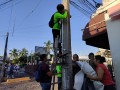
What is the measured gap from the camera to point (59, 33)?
6.03m

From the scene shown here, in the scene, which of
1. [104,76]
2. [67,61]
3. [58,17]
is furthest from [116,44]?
[58,17]

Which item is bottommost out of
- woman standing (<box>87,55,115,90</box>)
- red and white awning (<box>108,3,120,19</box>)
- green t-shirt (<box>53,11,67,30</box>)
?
woman standing (<box>87,55,115,90</box>)

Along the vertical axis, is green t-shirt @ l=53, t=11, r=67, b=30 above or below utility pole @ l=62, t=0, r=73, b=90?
above

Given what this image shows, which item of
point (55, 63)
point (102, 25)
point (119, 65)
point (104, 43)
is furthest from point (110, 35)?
point (104, 43)

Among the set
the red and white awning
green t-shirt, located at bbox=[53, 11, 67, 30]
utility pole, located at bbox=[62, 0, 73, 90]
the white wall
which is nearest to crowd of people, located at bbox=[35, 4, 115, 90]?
green t-shirt, located at bbox=[53, 11, 67, 30]

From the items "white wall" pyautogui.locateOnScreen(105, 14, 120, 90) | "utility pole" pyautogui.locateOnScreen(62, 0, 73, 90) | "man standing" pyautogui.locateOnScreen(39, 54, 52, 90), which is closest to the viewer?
"utility pole" pyautogui.locateOnScreen(62, 0, 73, 90)

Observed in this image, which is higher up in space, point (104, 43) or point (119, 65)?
point (104, 43)

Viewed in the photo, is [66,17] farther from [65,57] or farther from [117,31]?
[117,31]

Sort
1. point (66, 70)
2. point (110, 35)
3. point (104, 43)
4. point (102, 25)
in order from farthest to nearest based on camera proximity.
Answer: point (104, 43), point (102, 25), point (110, 35), point (66, 70)

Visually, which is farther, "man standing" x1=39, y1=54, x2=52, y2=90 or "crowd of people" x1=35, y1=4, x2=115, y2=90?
"man standing" x1=39, y1=54, x2=52, y2=90

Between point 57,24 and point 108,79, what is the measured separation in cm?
185

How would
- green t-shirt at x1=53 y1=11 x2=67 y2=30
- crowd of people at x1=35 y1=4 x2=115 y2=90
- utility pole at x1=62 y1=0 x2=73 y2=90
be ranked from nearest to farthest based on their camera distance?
crowd of people at x1=35 y1=4 x2=115 y2=90 → utility pole at x1=62 y1=0 x2=73 y2=90 → green t-shirt at x1=53 y1=11 x2=67 y2=30

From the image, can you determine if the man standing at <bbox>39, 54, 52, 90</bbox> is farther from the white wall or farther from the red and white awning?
the red and white awning

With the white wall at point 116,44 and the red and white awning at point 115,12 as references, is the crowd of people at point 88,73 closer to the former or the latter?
the white wall at point 116,44
